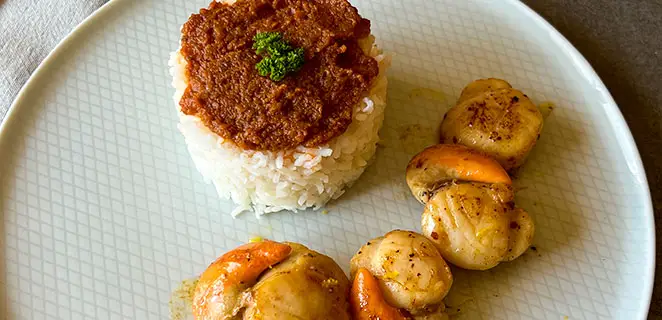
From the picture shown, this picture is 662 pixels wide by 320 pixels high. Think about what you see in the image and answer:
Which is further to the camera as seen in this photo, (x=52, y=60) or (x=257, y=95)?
(x=52, y=60)

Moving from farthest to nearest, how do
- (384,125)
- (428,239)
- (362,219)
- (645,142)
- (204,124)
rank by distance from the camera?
(645,142) < (384,125) < (362,219) < (204,124) < (428,239)

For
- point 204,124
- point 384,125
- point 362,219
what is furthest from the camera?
point 384,125

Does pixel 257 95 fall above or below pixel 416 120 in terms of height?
above

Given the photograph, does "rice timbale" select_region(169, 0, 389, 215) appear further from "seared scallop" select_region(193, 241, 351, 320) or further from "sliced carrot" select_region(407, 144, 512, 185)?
"seared scallop" select_region(193, 241, 351, 320)

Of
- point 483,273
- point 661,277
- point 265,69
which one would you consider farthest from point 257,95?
point 661,277

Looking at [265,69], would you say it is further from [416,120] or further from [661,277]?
[661,277]

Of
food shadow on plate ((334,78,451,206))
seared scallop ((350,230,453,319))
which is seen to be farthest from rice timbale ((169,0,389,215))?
seared scallop ((350,230,453,319))
